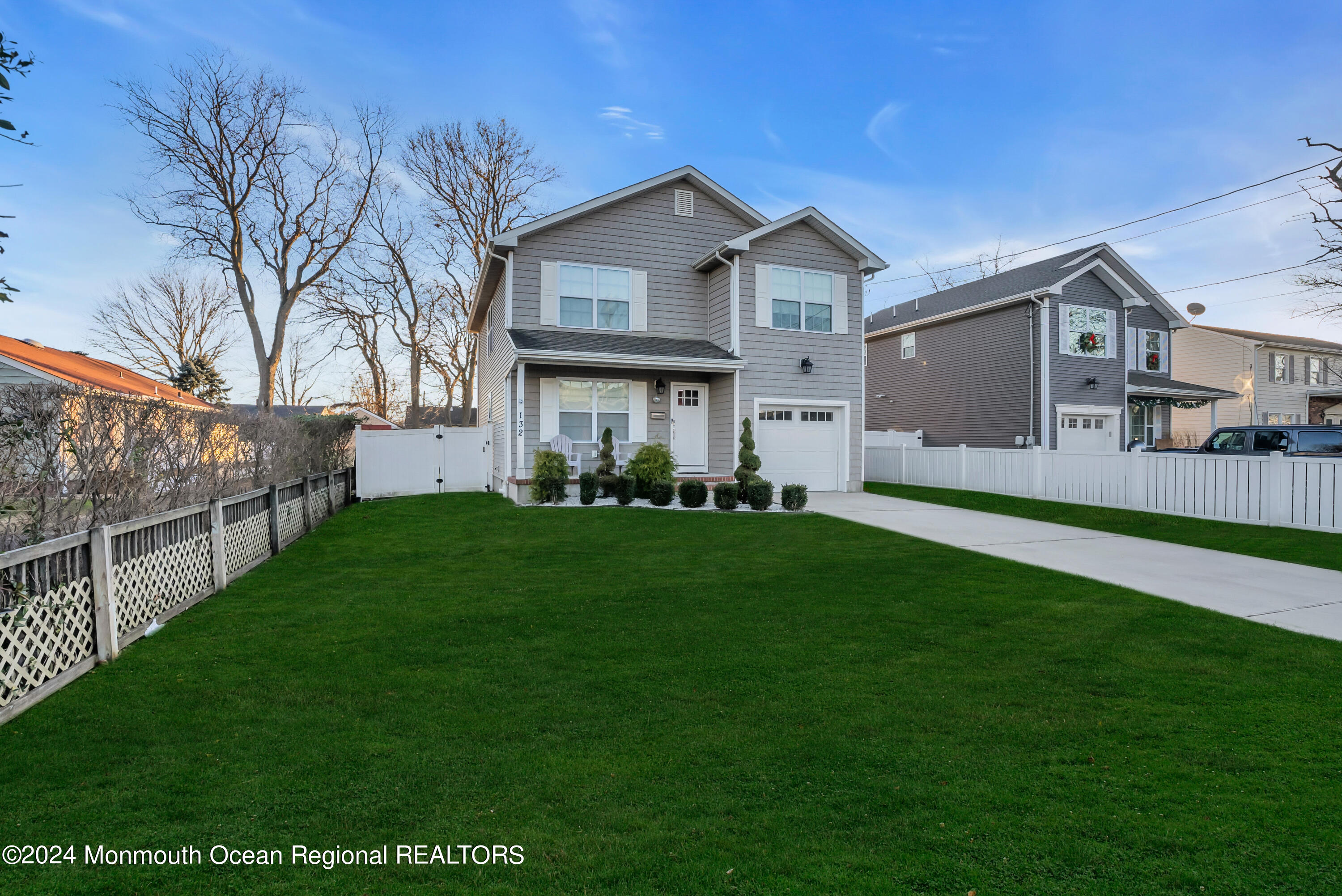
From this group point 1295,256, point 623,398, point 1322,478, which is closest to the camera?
point 1322,478

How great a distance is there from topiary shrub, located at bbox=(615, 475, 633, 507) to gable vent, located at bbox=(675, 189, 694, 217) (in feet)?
22.8

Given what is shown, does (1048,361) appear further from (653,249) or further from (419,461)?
(419,461)

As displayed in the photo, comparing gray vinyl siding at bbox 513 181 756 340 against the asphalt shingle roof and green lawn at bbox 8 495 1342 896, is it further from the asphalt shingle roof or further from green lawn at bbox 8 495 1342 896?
green lawn at bbox 8 495 1342 896

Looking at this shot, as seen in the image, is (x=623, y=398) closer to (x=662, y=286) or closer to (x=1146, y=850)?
(x=662, y=286)

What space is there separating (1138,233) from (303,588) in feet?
80.4

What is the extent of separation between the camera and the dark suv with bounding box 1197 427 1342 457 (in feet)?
41.2

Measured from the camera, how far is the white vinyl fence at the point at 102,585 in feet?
12.1

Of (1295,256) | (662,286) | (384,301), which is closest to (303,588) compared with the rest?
(662,286)

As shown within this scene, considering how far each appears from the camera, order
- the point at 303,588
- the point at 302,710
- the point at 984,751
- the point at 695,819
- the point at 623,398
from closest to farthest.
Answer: the point at 695,819
the point at 984,751
the point at 302,710
the point at 303,588
the point at 623,398

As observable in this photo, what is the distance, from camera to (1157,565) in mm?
7777

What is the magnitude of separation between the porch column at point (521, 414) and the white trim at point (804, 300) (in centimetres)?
539

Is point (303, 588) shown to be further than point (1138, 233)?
No

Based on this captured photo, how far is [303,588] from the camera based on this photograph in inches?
260

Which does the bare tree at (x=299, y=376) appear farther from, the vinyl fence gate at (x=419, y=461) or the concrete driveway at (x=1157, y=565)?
the concrete driveway at (x=1157, y=565)
